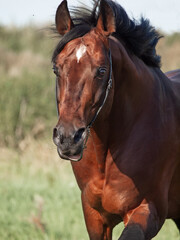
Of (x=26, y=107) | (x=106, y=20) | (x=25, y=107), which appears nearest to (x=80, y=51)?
(x=106, y=20)

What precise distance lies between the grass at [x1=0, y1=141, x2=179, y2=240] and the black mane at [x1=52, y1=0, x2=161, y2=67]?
101 centimetres

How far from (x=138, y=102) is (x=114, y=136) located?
332 millimetres

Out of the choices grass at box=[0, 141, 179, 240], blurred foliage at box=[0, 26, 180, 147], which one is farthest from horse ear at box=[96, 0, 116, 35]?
blurred foliage at box=[0, 26, 180, 147]

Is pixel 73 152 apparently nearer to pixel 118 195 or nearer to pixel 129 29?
pixel 118 195

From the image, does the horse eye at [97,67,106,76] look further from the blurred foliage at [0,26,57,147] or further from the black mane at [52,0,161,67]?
the blurred foliage at [0,26,57,147]

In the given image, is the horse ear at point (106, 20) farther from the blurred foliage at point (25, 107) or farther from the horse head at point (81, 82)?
the blurred foliage at point (25, 107)

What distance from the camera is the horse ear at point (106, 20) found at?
151 inches

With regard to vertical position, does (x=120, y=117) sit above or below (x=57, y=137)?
below

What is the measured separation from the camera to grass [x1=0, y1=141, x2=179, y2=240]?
259 inches

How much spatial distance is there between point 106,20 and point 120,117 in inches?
29.5

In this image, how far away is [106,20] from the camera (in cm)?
387

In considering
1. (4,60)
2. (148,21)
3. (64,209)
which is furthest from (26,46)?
(148,21)

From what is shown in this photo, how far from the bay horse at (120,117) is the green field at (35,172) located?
0.52 m

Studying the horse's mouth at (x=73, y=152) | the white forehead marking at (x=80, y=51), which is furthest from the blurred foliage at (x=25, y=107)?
the horse's mouth at (x=73, y=152)
